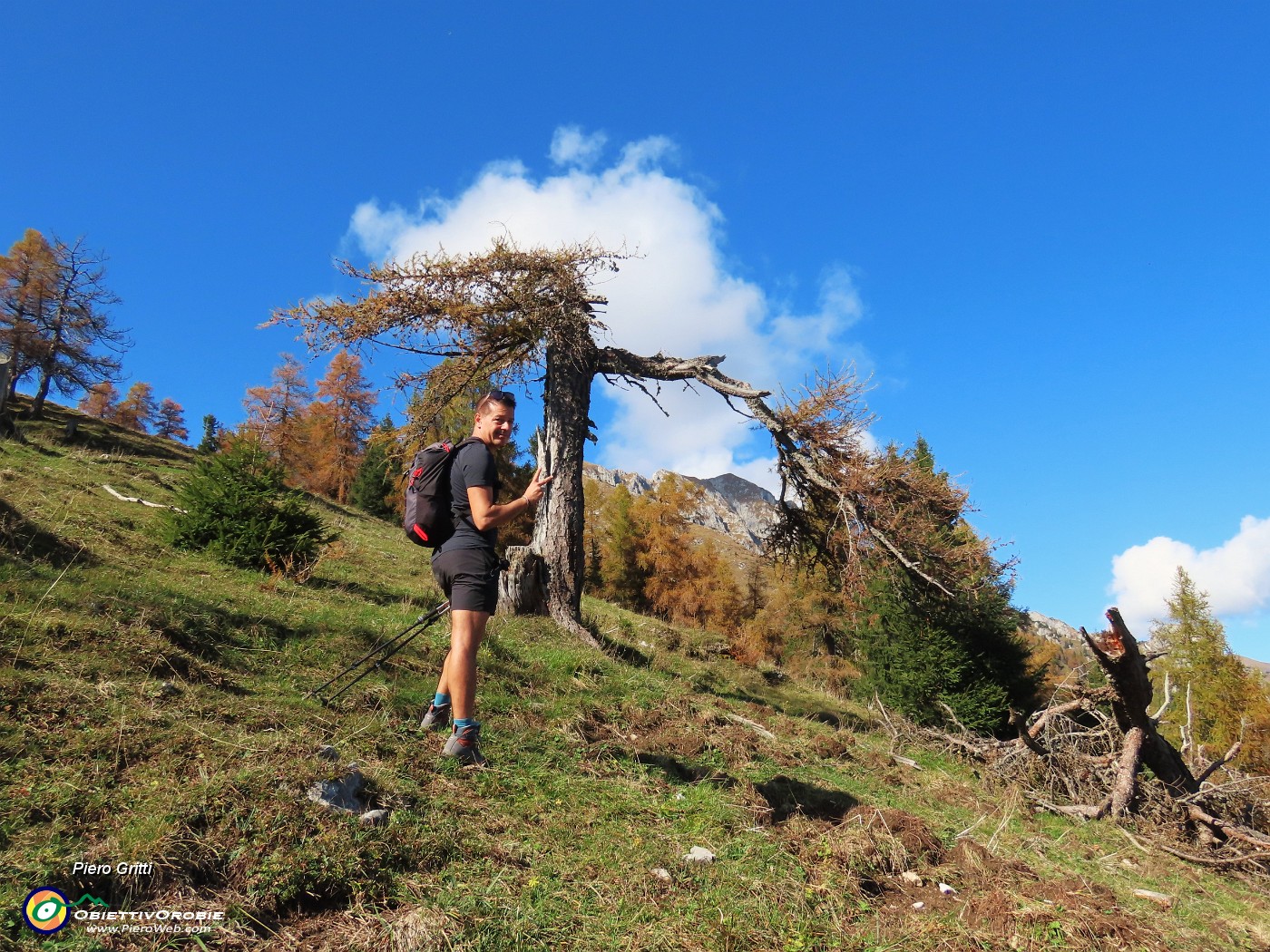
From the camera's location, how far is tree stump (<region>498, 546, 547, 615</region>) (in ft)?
30.2

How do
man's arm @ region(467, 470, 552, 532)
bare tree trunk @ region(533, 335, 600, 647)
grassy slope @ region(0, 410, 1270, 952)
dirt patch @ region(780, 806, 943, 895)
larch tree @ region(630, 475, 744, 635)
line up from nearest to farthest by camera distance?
grassy slope @ region(0, 410, 1270, 952) < dirt patch @ region(780, 806, 943, 895) < man's arm @ region(467, 470, 552, 532) < bare tree trunk @ region(533, 335, 600, 647) < larch tree @ region(630, 475, 744, 635)

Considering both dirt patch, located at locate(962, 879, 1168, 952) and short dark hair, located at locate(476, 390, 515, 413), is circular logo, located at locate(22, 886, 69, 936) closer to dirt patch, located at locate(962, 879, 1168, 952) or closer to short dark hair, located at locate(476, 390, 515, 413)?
short dark hair, located at locate(476, 390, 515, 413)

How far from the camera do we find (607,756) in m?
5.16

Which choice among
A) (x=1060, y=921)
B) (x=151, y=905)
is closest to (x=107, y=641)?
(x=151, y=905)

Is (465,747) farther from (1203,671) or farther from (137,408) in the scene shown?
(137,408)

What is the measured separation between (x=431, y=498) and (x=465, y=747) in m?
1.61

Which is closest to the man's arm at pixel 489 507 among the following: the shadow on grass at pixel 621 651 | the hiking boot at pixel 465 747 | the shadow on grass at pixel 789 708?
the hiking boot at pixel 465 747

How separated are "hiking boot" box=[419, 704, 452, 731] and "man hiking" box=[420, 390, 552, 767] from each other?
21cm

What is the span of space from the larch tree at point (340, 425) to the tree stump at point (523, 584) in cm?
3179

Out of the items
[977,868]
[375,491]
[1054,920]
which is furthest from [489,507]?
[375,491]

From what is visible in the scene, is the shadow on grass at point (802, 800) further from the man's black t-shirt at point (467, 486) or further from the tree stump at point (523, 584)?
the tree stump at point (523, 584)

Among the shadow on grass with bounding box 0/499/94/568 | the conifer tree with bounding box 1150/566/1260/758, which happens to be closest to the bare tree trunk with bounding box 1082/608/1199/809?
the shadow on grass with bounding box 0/499/94/568

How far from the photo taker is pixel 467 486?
4348mm

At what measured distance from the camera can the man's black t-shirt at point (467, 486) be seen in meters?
4.33
